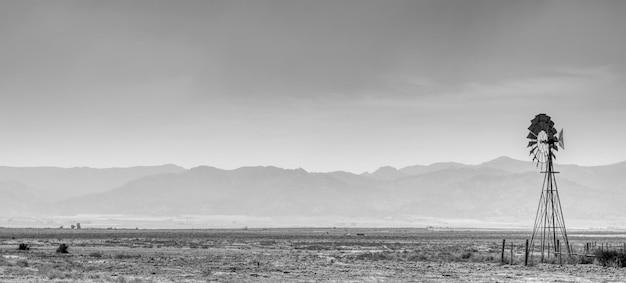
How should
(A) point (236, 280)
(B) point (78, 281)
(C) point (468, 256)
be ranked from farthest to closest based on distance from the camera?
(C) point (468, 256) → (A) point (236, 280) → (B) point (78, 281)

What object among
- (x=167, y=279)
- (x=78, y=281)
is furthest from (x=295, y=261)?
(x=78, y=281)

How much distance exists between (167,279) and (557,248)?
26.6 metres

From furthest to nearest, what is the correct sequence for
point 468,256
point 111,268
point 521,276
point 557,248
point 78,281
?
point 468,256
point 557,248
point 111,268
point 521,276
point 78,281

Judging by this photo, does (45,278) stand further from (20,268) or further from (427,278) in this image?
(427,278)

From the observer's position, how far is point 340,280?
3834 cm

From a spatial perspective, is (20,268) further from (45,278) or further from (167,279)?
(167,279)

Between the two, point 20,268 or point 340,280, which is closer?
point 340,280

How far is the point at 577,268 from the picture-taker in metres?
46.1

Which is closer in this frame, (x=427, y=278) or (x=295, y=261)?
(x=427, y=278)

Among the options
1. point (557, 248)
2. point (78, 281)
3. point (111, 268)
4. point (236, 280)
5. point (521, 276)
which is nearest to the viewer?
point (78, 281)

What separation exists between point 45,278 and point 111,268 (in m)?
7.67

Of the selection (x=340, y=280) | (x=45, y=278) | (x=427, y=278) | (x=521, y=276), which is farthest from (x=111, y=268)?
(x=521, y=276)

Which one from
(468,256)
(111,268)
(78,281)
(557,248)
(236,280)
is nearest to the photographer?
(78,281)

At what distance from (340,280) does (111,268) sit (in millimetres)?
13456
